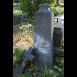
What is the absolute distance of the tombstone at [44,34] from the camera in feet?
8.74

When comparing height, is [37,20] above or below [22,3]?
below

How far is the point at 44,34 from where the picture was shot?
108 inches

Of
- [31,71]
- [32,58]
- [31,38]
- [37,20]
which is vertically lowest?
[31,71]

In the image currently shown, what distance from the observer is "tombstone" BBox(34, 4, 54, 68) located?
8.74 ft
